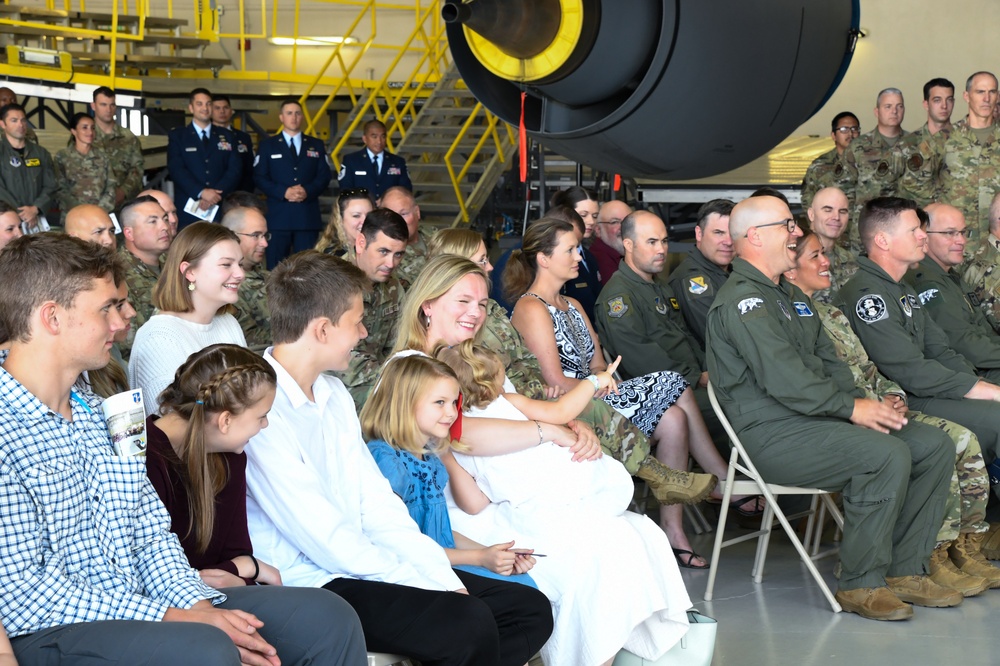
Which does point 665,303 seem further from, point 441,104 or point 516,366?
point 441,104

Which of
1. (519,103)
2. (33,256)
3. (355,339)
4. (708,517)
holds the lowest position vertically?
(708,517)

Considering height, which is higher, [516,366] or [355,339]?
[355,339]

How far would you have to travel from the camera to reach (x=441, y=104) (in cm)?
1074

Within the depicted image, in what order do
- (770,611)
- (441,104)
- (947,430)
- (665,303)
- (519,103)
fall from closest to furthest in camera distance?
(519,103), (770,611), (947,430), (665,303), (441,104)

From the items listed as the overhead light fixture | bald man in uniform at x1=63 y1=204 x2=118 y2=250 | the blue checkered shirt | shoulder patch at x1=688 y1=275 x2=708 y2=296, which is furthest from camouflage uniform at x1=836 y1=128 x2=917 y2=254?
the overhead light fixture

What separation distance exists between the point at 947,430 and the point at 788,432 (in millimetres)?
714

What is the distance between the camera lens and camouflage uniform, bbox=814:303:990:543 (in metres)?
3.93

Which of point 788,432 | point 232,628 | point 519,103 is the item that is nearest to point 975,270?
point 788,432

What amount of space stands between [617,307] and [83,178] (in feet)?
16.8

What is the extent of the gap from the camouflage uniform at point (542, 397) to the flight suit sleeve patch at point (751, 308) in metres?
0.53

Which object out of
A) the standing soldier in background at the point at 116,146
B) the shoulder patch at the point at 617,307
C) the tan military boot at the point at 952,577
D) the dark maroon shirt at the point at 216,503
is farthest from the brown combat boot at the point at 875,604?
the standing soldier in background at the point at 116,146

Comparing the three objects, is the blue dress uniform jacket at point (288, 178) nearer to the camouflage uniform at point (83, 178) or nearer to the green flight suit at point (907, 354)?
the camouflage uniform at point (83, 178)

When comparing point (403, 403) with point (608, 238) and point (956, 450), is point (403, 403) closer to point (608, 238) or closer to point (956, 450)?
point (956, 450)

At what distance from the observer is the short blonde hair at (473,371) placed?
305 centimetres
